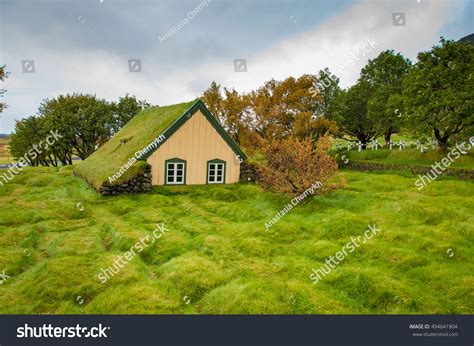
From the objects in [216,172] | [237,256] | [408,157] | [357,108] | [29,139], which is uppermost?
[357,108]

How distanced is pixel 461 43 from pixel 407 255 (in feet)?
95.4

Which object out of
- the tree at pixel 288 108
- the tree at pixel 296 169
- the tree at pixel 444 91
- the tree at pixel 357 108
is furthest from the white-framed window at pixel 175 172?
the tree at pixel 357 108

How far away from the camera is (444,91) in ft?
98.2

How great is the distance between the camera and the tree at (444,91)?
28.6m

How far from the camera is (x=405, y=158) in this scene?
35375 millimetres

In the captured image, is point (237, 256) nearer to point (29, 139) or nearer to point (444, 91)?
point (444, 91)

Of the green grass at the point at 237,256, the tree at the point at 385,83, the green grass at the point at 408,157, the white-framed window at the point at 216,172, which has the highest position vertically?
the tree at the point at 385,83

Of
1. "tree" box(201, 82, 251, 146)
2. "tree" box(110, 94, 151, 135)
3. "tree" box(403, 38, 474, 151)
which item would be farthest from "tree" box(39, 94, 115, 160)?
"tree" box(403, 38, 474, 151)

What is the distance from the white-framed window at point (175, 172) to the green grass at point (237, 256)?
3.32 metres

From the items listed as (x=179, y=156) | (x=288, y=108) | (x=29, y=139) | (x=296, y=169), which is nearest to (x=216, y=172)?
(x=179, y=156)

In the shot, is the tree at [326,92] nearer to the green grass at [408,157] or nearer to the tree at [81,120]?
the green grass at [408,157]

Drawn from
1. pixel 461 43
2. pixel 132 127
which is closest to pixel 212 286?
pixel 132 127

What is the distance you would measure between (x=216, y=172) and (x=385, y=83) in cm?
3063
